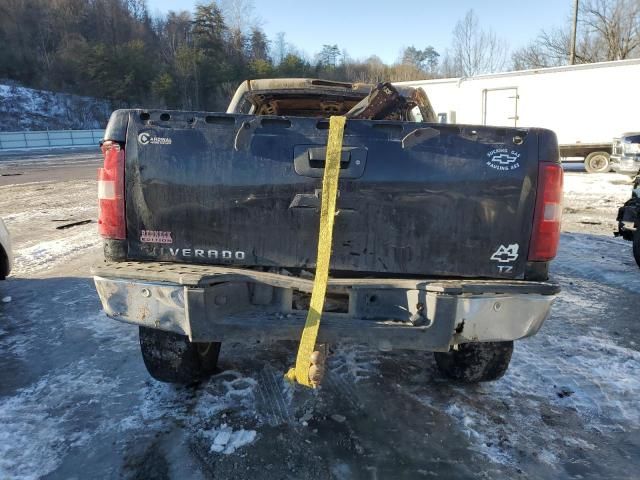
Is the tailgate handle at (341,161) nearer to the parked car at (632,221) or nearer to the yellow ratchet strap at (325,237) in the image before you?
the yellow ratchet strap at (325,237)

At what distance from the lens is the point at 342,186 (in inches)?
97.7

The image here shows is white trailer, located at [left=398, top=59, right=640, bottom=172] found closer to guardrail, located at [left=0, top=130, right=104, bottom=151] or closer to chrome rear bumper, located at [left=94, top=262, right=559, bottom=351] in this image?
chrome rear bumper, located at [left=94, top=262, right=559, bottom=351]

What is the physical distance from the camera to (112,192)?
2566 millimetres

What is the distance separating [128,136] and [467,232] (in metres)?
1.95

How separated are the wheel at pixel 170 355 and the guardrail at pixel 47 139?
3789 centimetres

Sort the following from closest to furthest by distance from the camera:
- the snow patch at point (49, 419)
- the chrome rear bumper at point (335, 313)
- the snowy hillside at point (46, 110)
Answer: the chrome rear bumper at point (335, 313), the snow patch at point (49, 419), the snowy hillside at point (46, 110)

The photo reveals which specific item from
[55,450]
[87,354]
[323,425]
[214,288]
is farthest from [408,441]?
[87,354]

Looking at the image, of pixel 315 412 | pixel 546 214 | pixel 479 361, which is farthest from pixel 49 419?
pixel 546 214

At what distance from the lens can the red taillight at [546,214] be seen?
248 cm

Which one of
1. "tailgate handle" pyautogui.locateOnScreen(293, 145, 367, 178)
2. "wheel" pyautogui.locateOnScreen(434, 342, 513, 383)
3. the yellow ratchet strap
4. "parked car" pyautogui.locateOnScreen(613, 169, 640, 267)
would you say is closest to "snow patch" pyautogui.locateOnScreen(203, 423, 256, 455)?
the yellow ratchet strap

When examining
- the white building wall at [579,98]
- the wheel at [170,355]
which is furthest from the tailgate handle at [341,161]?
the white building wall at [579,98]

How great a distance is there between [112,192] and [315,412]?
1.80 meters

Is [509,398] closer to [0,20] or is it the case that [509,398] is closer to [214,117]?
[214,117]

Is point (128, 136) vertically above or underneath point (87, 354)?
above
